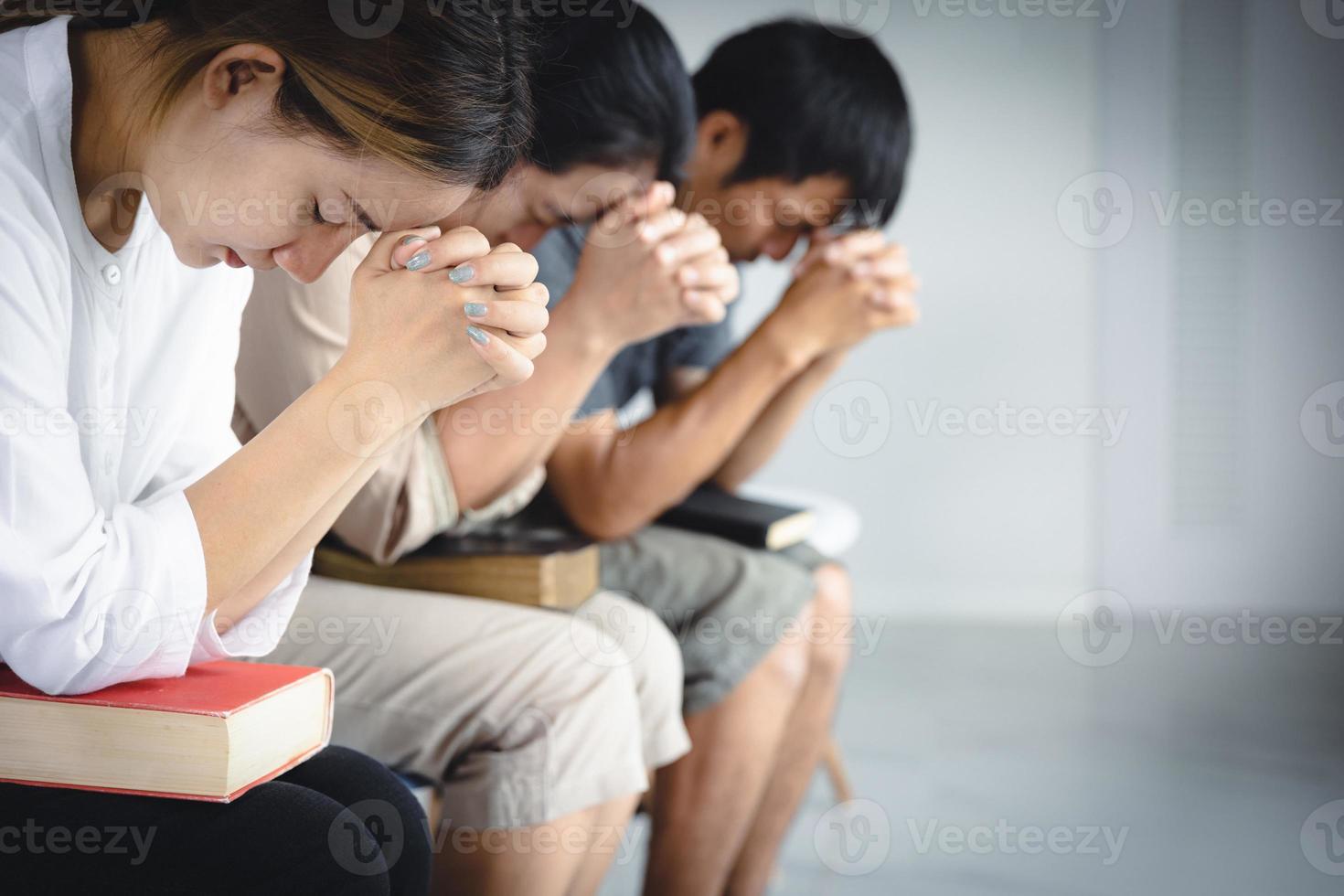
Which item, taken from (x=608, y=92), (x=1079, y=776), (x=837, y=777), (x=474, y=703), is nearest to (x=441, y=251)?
(x=474, y=703)

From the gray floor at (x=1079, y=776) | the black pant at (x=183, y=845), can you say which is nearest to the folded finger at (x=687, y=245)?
the black pant at (x=183, y=845)

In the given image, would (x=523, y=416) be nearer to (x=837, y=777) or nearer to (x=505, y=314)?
(x=505, y=314)

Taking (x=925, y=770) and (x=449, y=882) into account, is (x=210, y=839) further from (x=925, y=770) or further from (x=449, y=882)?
(x=925, y=770)

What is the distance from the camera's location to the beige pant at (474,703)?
3.03 ft

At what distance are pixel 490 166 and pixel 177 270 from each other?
0.24 meters

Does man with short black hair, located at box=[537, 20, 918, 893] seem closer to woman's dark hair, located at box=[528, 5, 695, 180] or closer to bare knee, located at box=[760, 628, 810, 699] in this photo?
bare knee, located at box=[760, 628, 810, 699]

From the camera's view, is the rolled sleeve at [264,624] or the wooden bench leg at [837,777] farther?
the wooden bench leg at [837,777]

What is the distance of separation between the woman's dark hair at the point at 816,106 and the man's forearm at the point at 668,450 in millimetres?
238

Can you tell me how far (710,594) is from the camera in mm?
1328

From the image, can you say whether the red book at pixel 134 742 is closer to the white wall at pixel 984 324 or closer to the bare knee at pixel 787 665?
the bare knee at pixel 787 665

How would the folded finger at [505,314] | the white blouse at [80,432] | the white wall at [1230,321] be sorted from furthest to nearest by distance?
the white wall at [1230,321]
the folded finger at [505,314]
the white blouse at [80,432]

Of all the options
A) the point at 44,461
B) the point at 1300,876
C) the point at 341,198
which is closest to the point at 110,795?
the point at 44,461

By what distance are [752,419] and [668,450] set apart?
0.59 feet

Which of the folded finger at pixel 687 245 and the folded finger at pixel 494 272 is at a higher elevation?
the folded finger at pixel 494 272
